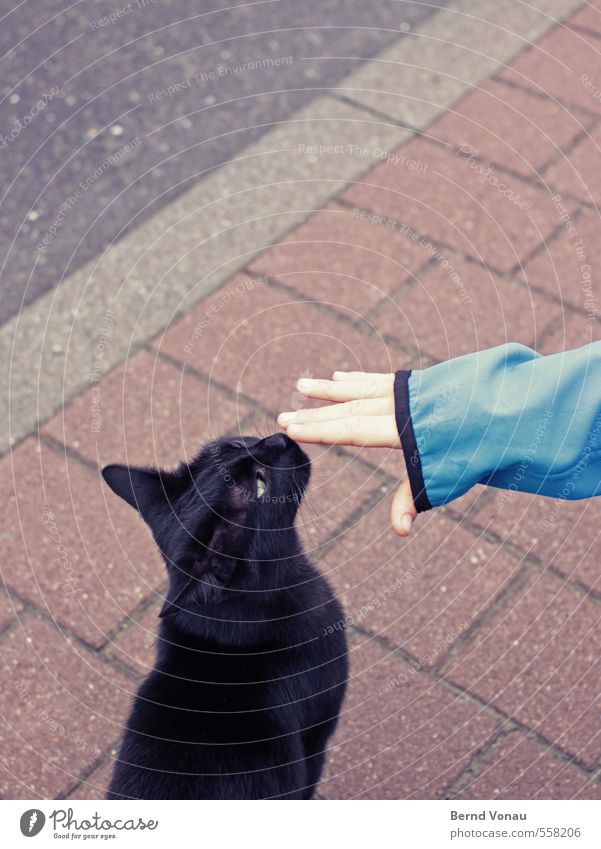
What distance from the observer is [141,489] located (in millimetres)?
2543

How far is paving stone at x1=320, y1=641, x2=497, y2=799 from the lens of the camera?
2.90m

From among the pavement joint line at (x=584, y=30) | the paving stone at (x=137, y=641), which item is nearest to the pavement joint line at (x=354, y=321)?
the paving stone at (x=137, y=641)

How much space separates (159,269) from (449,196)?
1279 mm

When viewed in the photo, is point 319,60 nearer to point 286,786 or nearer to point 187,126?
point 187,126

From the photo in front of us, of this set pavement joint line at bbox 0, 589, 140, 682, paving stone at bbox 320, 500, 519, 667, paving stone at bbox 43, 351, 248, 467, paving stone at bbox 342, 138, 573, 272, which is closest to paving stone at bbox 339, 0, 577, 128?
paving stone at bbox 342, 138, 573, 272

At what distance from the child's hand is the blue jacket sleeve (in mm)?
50

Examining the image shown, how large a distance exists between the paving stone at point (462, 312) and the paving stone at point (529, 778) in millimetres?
1522

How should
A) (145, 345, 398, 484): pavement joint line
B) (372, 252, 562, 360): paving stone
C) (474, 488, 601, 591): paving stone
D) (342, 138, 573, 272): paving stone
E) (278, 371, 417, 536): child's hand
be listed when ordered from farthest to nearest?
(342, 138, 573, 272): paving stone → (372, 252, 562, 360): paving stone → (145, 345, 398, 484): pavement joint line → (474, 488, 601, 591): paving stone → (278, 371, 417, 536): child's hand

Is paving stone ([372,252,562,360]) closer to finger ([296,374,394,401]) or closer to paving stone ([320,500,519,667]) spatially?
paving stone ([320,500,519,667])

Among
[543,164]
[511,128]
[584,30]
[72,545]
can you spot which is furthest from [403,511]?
[584,30]

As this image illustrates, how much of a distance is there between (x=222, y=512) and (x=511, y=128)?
9.83ft

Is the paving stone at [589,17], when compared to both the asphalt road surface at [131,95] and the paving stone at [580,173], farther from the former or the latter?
the paving stone at [580,173]

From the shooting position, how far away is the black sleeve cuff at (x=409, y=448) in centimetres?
224
